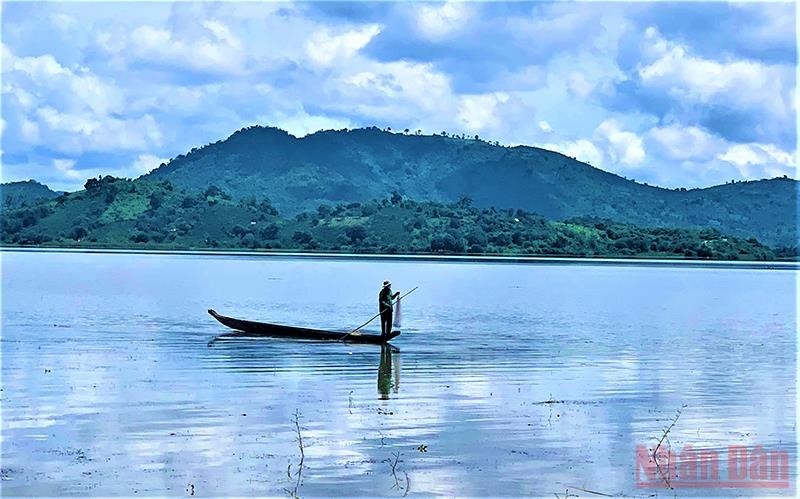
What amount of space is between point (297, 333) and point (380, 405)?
1758cm

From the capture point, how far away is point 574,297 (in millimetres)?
91188

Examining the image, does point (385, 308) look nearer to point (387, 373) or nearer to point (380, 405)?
point (387, 373)

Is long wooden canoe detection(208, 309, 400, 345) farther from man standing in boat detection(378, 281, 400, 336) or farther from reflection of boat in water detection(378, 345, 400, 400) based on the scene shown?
reflection of boat in water detection(378, 345, 400, 400)

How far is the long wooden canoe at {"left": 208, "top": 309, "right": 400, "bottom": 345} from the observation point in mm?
43062

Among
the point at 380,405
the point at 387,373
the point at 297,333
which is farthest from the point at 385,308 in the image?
the point at 380,405

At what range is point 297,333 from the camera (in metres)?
44.2

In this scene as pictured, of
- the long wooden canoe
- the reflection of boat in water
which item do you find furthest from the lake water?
the long wooden canoe

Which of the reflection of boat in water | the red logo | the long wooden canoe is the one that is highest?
the long wooden canoe

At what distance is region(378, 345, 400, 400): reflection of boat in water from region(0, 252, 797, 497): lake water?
0.18 metres

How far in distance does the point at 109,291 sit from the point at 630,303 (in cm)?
3757

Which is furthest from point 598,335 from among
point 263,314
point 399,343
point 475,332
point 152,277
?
point 152,277

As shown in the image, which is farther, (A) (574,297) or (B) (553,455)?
(A) (574,297)

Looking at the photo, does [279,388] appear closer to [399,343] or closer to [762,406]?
[762,406]

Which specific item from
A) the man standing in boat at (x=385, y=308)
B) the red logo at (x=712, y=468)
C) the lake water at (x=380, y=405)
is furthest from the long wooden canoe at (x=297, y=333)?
the red logo at (x=712, y=468)
